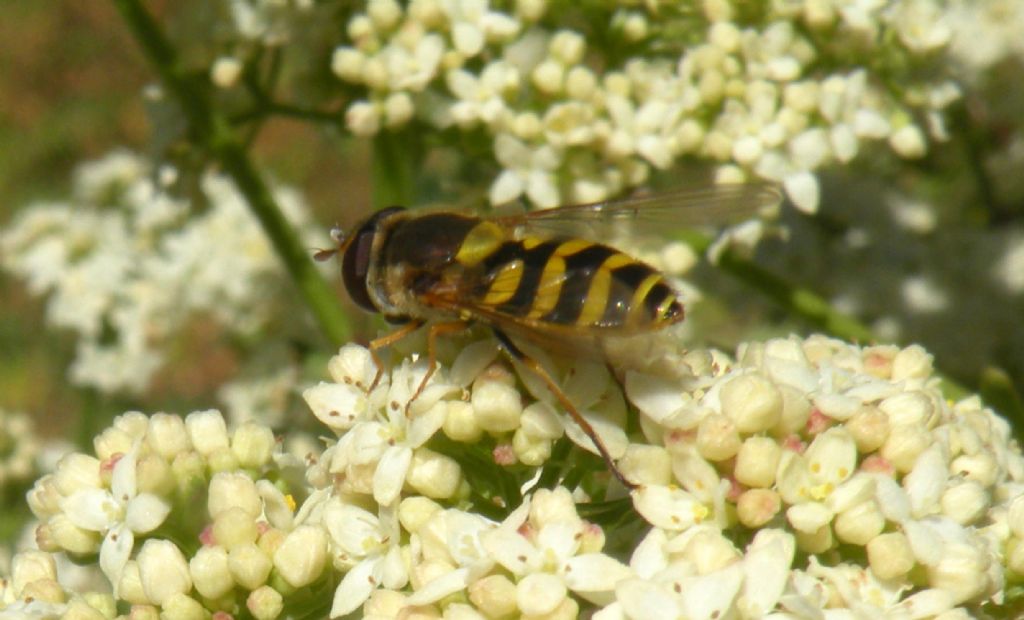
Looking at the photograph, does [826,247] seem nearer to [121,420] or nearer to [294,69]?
[294,69]

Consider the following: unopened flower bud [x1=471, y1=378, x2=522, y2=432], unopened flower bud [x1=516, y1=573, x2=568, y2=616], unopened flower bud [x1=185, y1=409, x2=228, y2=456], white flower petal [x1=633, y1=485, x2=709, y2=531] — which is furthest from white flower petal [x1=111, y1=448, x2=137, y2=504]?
white flower petal [x1=633, y1=485, x2=709, y2=531]

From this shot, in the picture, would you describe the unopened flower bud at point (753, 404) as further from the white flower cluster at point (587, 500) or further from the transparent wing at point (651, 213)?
the transparent wing at point (651, 213)

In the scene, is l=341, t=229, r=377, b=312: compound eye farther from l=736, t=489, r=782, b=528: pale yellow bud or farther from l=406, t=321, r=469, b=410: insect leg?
l=736, t=489, r=782, b=528: pale yellow bud

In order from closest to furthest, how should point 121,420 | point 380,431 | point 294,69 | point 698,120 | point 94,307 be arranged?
point 380,431, point 121,420, point 698,120, point 294,69, point 94,307

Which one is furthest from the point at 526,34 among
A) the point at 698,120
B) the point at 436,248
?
the point at 436,248

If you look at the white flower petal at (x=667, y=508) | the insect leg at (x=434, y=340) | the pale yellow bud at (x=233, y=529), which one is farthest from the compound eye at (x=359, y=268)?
the white flower petal at (x=667, y=508)

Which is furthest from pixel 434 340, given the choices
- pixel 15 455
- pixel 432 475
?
pixel 15 455
